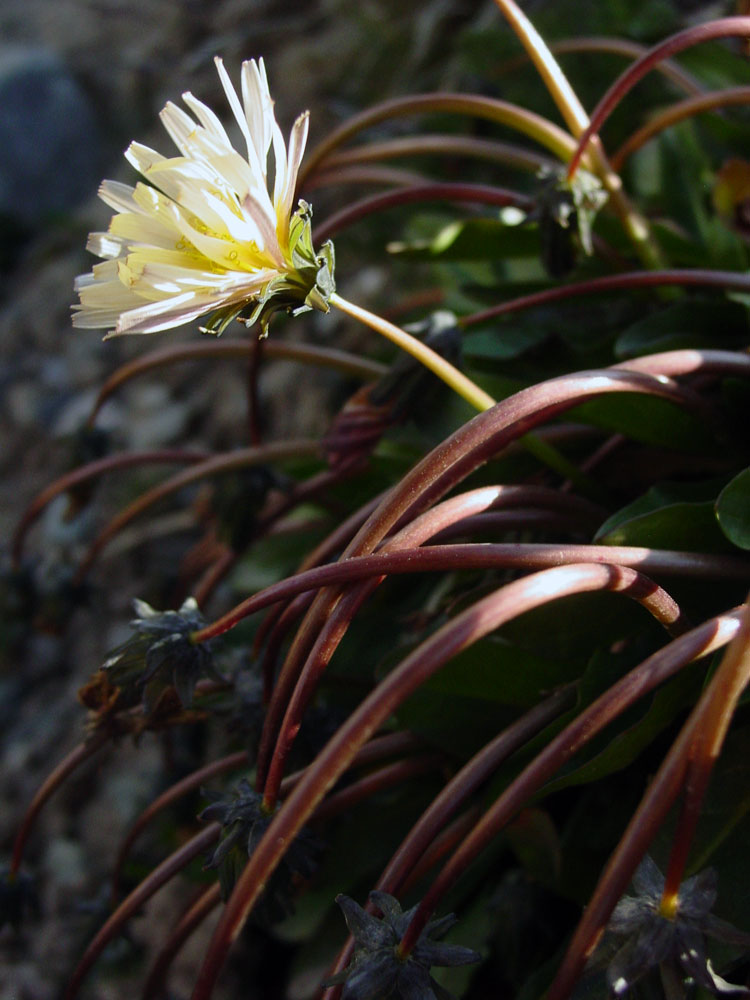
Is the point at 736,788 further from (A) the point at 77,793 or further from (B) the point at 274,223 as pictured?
(A) the point at 77,793

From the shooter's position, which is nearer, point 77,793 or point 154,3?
point 77,793

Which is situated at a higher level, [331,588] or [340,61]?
[340,61]

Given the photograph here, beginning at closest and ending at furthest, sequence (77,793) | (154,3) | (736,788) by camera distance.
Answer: (736,788) < (77,793) < (154,3)

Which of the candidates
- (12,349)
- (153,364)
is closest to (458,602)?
(153,364)

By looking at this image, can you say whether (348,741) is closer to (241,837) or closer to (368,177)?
(241,837)

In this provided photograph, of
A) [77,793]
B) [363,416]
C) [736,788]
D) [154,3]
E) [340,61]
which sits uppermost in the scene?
[154,3]

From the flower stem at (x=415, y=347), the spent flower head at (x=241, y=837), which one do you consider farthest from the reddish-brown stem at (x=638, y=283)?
the spent flower head at (x=241, y=837)

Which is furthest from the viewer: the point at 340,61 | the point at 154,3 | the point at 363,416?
the point at 154,3

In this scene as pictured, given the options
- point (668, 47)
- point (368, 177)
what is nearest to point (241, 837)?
point (668, 47)
